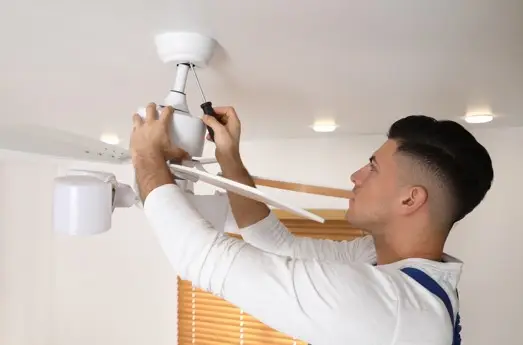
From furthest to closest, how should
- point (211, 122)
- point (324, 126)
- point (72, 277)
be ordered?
point (72, 277) → point (324, 126) → point (211, 122)

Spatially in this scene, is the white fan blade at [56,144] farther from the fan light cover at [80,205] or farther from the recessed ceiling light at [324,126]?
the recessed ceiling light at [324,126]

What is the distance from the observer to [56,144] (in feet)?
2.89

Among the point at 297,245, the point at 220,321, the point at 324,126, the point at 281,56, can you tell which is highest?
the point at 324,126

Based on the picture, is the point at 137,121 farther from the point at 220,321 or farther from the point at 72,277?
the point at 72,277

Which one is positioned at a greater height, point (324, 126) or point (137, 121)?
point (324, 126)

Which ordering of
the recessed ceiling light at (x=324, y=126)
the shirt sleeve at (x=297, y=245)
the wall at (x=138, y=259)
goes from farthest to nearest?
the wall at (x=138, y=259)
the recessed ceiling light at (x=324, y=126)
the shirt sleeve at (x=297, y=245)

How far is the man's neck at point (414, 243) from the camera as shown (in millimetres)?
966

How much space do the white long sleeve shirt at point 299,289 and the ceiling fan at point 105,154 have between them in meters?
0.09

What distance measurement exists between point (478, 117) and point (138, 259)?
1.85 meters

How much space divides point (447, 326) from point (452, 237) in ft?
4.79

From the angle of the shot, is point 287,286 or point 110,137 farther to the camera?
point 110,137

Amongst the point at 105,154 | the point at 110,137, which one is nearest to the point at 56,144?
the point at 105,154

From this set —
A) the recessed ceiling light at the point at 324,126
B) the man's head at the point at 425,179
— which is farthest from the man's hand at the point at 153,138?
the recessed ceiling light at the point at 324,126

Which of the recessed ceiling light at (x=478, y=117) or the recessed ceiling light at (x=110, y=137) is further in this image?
the recessed ceiling light at (x=110, y=137)
